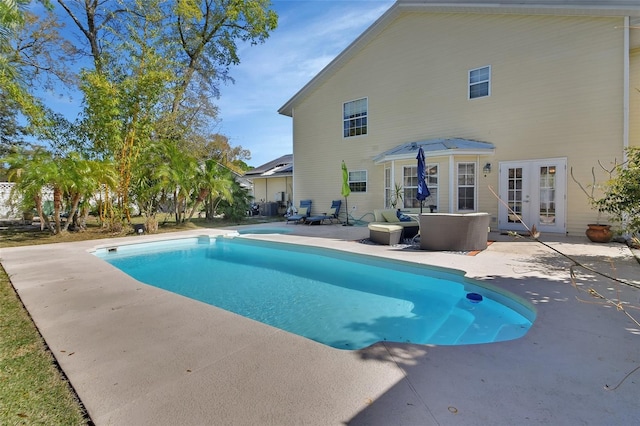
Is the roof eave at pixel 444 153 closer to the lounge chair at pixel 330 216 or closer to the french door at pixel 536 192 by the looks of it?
the french door at pixel 536 192

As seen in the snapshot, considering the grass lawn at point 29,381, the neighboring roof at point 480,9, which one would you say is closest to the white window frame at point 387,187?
the neighboring roof at point 480,9

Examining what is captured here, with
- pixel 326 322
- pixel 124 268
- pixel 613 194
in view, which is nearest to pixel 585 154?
pixel 613 194

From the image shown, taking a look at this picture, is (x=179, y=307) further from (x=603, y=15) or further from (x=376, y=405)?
(x=603, y=15)

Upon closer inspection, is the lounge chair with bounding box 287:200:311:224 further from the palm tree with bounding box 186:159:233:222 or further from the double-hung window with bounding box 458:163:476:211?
the double-hung window with bounding box 458:163:476:211

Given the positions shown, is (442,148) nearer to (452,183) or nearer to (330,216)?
(452,183)

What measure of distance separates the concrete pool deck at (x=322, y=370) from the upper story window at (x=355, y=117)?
11.6m

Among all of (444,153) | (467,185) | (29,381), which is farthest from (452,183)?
(29,381)

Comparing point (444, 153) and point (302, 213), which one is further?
point (302, 213)

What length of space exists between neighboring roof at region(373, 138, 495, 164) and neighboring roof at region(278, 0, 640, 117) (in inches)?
167

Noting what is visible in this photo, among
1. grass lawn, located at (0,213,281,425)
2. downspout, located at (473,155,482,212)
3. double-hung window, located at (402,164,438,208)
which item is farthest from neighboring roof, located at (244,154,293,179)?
grass lawn, located at (0,213,281,425)

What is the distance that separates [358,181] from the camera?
15008mm

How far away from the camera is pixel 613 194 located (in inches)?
203

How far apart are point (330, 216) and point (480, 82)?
Answer: 8.13 meters

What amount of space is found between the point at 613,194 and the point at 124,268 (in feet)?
33.0
